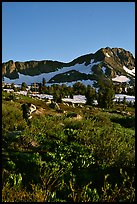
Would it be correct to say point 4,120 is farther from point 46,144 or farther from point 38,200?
point 38,200

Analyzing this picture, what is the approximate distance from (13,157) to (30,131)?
1725 mm

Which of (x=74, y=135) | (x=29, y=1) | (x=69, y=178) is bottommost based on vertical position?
(x=69, y=178)

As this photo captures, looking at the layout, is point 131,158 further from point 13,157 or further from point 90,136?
point 13,157

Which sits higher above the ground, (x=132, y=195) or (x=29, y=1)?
(x=29, y=1)

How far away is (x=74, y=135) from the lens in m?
9.28

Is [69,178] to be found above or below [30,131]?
below

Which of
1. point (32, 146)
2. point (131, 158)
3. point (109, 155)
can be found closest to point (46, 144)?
point (32, 146)

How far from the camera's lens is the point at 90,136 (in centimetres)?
900

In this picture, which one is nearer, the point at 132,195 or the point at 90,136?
the point at 132,195

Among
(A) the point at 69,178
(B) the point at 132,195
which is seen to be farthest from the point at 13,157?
(B) the point at 132,195

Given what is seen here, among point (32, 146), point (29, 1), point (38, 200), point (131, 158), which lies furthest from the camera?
point (32, 146)

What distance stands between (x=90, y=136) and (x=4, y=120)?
391cm

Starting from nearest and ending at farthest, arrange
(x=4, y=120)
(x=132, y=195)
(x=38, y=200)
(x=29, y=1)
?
(x=29, y=1) → (x=38, y=200) → (x=132, y=195) → (x=4, y=120)

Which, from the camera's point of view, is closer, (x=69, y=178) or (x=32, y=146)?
(x=69, y=178)
